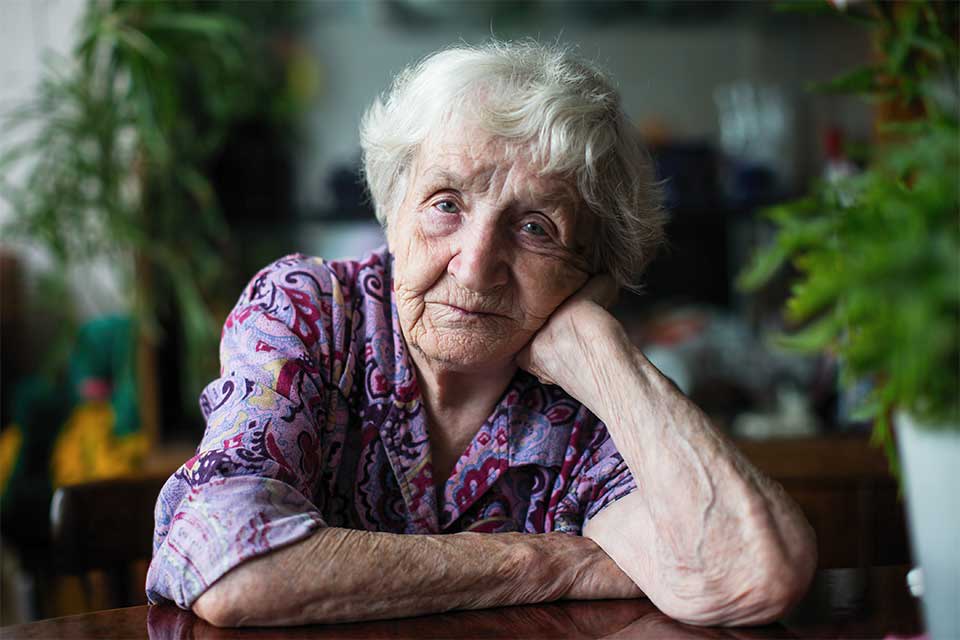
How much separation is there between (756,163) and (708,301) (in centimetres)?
51

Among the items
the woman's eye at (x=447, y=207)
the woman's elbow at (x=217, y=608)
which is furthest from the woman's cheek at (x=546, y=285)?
the woman's elbow at (x=217, y=608)

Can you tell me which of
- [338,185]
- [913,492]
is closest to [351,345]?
[913,492]

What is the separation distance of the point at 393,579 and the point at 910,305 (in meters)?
0.52

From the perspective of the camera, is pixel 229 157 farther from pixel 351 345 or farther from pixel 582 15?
pixel 351 345

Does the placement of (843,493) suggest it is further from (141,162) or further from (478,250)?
(141,162)

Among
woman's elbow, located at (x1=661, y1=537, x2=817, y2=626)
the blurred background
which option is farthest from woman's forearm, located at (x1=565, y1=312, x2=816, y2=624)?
the blurred background

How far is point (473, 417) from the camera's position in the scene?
1.25m

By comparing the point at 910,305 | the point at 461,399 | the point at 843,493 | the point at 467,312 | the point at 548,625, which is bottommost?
the point at 843,493

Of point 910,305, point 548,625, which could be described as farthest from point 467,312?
point 910,305

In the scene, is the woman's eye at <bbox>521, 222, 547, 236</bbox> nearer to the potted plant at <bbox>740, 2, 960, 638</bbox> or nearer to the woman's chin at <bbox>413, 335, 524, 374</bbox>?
the woman's chin at <bbox>413, 335, 524, 374</bbox>

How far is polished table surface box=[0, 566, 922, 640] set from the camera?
89cm

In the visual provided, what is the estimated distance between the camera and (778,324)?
129 inches

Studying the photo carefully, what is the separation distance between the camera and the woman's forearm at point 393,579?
893mm

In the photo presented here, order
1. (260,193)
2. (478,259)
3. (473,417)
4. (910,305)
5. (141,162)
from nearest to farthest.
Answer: (910,305) < (478,259) < (473,417) < (141,162) < (260,193)
